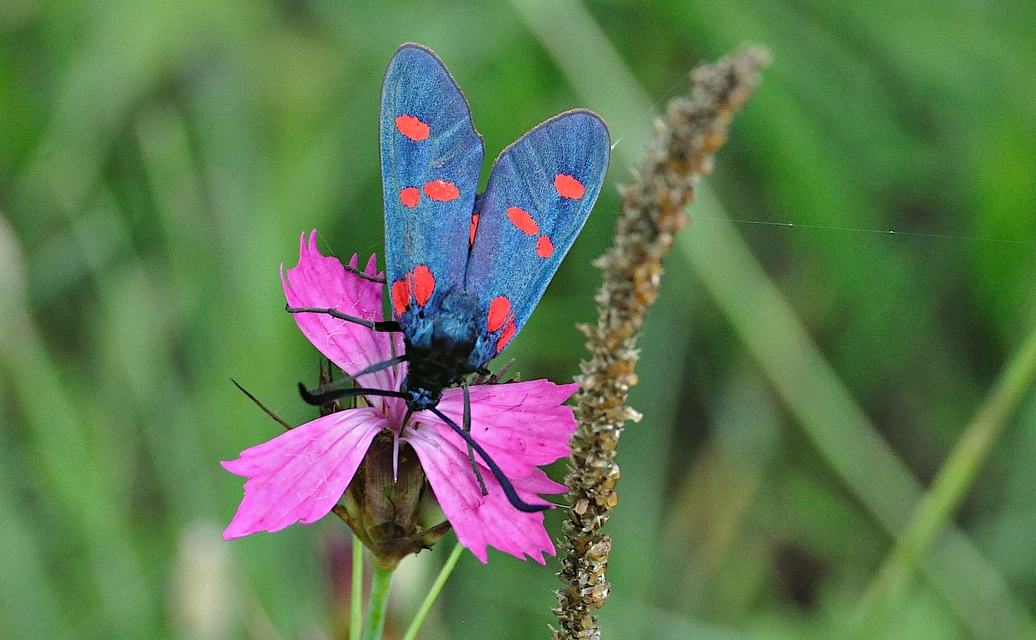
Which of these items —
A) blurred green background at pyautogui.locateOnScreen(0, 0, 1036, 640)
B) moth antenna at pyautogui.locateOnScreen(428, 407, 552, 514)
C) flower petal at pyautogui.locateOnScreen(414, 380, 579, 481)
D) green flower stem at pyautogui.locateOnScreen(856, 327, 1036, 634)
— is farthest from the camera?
blurred green background at pyautogui.locateOnScreen(0, 0, 1036, 640)

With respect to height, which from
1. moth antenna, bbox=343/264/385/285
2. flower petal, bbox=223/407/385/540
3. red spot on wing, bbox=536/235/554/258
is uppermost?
moth antenna, bbox=343/264/385/285

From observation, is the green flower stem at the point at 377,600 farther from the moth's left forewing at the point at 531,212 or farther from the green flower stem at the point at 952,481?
the green flower stem at the point at 952,481

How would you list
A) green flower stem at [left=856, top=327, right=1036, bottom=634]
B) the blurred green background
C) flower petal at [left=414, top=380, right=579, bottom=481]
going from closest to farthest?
1. flower petal at [left=414, top=380, right=579, bottom=481]
2. green flower stem at [left=856, top=327, right=1036, bottom=634]
3. the blurred green background

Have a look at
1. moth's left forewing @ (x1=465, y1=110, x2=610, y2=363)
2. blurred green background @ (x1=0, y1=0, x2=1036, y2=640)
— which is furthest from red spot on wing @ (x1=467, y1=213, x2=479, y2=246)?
blurred green background @ (x1=0, y1=0, x2=1036, y2=640)

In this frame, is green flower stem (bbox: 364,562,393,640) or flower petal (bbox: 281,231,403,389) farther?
flower petal (bbox: 281,231,403,389)

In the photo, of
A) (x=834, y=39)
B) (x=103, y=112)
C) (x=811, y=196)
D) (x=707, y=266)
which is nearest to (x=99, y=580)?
(x=103, y=112)

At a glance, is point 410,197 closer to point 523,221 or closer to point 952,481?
point 523,221

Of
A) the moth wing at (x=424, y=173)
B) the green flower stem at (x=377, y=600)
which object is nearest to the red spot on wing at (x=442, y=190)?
the moth wing at (x=424, y=173)

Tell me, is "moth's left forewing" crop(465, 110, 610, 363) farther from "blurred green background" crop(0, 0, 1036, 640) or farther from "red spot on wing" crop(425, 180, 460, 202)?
"blurred green background" crop(0, 0, 1036, 640)
